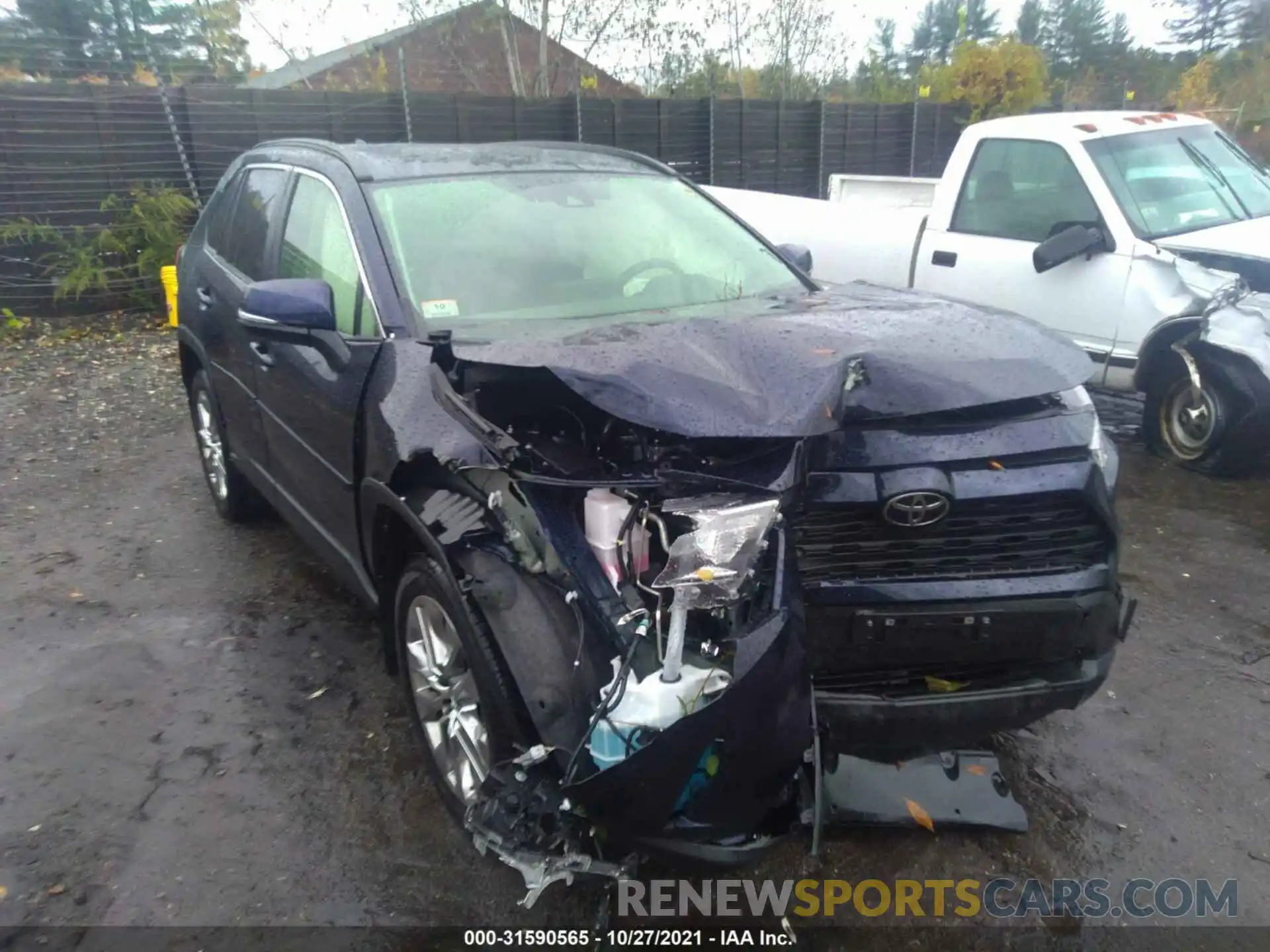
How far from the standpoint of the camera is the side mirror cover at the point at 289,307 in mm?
3152

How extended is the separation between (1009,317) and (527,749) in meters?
2.10

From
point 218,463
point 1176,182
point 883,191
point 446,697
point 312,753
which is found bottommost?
point 312,753

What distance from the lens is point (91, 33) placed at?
15.1 m

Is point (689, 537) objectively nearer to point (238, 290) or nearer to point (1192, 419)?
point (238, 290)

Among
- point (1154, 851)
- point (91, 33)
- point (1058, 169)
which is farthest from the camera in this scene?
point (91, 33)

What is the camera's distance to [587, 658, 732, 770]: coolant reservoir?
80.8 inches

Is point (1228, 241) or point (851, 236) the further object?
point (851, 236)

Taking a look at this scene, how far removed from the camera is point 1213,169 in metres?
6.34

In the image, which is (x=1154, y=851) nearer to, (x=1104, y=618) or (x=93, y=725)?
(x=1104, y=618)

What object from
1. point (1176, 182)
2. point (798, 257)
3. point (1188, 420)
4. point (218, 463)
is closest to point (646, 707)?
point (798, 257)

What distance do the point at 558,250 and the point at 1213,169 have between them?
504 centimetres

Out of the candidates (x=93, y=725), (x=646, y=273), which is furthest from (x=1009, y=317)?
(x=93, y=725)

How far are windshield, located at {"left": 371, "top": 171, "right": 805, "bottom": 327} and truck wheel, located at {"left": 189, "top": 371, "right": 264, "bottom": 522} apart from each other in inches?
76.3

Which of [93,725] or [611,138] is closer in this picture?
[93,725]
